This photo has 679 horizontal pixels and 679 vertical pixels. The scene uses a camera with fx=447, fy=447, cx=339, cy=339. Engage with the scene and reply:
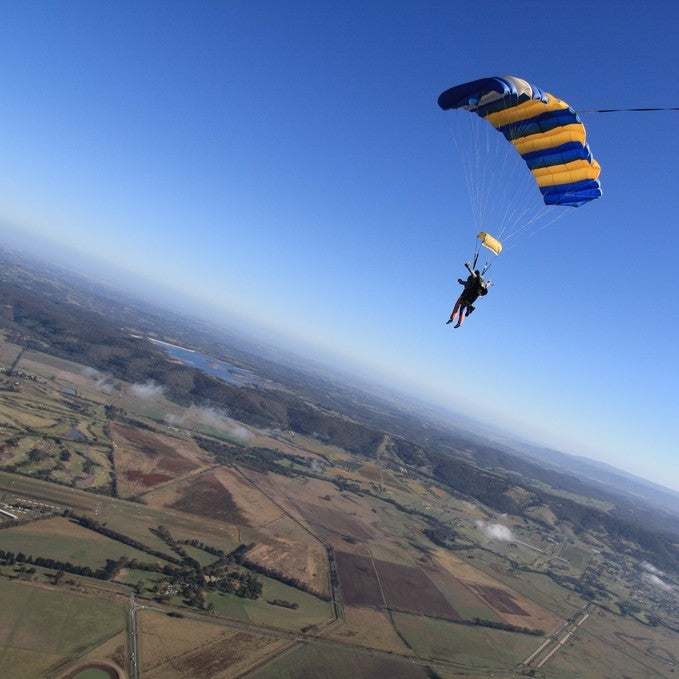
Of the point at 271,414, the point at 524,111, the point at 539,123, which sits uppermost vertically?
the point at 524,111

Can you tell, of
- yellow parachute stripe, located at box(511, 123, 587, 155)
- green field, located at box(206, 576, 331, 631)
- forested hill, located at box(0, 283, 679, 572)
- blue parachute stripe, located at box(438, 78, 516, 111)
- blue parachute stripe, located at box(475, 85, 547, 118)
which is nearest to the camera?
blue parachute stripe, located at box(438, 78, 516, 111)

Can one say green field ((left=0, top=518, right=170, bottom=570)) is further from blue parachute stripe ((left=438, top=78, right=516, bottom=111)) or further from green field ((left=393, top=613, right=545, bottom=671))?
blue parachute stripe ((left=438, top=78, right=516, bottom=111))

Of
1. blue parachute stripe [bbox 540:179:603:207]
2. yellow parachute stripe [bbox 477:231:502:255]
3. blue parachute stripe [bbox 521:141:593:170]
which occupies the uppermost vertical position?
blue parachute stripe [bbox 521:141:593:170]

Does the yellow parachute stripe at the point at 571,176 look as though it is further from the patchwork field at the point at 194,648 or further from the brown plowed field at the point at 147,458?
the brown plowed field at the point at 147,458

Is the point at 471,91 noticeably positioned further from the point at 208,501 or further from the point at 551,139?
the point at 208,501

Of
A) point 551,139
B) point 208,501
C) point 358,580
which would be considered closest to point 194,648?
point 358,580

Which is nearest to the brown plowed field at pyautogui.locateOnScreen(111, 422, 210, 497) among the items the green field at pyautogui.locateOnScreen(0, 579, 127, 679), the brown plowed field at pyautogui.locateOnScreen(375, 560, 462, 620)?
the green field at pyautogui.locateOnScreen(0, 579, 127, 679)
